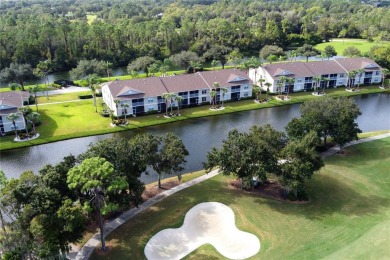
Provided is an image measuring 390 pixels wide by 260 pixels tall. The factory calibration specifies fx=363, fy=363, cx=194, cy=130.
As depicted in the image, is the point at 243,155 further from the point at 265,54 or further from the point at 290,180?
the point at 265,54

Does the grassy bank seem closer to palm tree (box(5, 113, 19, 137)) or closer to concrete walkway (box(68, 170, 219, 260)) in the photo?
palm tree (box(5, 113, 19, 137))

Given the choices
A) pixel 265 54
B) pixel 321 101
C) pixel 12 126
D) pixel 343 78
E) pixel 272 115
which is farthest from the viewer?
pixel 265 54

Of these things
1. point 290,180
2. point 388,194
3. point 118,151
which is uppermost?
point 118,151

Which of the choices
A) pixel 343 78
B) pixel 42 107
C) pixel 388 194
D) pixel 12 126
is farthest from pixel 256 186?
pixel 343 78

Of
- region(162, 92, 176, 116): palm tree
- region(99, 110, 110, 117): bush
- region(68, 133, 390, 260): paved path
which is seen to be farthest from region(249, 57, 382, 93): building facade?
region(99, 110, 110, 117): bush

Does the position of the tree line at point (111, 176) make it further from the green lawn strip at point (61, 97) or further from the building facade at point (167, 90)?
the green lawn strip at point (61, 97)

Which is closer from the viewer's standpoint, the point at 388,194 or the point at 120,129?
the point at 388,194
